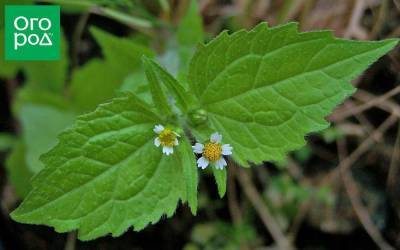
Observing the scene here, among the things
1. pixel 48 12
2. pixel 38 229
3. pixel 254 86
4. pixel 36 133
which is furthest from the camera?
pixel 38 229

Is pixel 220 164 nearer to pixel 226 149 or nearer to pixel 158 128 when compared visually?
pixel 226 149

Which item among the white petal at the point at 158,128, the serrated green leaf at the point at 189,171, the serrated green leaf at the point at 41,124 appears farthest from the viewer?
the serrated green leaf at the point at 41,124

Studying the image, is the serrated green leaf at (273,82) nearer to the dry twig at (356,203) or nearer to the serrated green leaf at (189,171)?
the serrated green leaf at (189,171)

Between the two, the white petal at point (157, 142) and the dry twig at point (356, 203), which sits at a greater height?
the white petal at point (157, 142)

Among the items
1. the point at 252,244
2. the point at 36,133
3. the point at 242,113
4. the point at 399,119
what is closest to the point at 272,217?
the point at 252,244

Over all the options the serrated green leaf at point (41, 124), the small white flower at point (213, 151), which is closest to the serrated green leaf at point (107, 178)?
the small white flower at point (213, 151)

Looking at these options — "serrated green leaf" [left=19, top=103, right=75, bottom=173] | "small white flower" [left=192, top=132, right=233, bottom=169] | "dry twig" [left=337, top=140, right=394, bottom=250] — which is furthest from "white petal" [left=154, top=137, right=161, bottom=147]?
"dry twig" [left=337, top=140, right=394, bottom=250]

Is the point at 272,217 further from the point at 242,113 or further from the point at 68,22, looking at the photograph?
the point at 68,22
